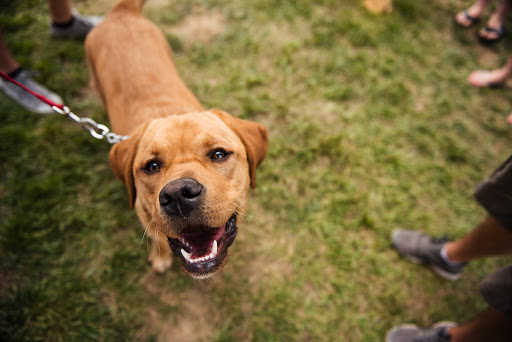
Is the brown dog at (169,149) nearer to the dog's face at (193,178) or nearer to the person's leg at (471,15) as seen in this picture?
the dog's face at (193,178)

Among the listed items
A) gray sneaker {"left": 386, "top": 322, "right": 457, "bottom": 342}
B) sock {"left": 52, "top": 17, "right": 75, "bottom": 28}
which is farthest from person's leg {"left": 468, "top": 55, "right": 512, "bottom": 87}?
sock {"left": 52, "top": 17, "right": 75, "bottom": 28}

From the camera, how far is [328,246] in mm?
3467

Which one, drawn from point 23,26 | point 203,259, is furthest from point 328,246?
point 23,26

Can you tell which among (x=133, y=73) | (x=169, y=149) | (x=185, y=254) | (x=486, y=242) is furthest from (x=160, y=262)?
(x=486, y=242)

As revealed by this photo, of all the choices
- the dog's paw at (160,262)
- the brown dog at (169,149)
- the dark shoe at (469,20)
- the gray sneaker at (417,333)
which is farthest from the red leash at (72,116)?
the dark shoe at (469,20)

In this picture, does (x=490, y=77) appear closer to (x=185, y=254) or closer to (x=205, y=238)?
(x=205, y=238)

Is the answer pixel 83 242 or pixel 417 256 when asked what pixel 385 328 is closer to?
pixel 417 256

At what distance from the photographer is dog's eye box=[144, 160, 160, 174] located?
86.0 inches

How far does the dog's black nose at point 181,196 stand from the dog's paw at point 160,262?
1507 millimetres

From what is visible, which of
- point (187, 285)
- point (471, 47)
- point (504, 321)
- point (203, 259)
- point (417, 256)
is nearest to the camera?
point (203, 259)

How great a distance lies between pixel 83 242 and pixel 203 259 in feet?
6.71

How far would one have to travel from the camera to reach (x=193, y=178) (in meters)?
1.87

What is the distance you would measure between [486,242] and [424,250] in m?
0.91

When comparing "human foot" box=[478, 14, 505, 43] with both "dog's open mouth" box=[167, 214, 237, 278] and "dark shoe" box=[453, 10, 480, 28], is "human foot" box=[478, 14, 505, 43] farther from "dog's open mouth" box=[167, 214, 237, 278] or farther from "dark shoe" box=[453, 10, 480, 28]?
"dog's open mouth" box=[167, 214, 237, 278]
